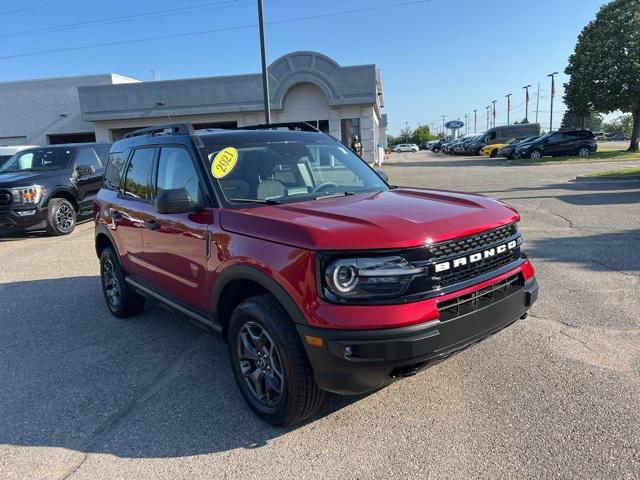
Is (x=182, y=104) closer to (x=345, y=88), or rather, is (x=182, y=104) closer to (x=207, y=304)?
(x=345, y=88)

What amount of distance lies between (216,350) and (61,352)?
58.1 inches

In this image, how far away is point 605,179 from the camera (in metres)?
15.8

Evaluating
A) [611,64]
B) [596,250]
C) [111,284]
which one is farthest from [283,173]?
[611,64]

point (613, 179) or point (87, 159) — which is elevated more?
point (87, 159)

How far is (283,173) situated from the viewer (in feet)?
13.0

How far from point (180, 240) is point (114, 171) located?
2097 mm

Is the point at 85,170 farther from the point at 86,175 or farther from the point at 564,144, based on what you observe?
the point at 564,144

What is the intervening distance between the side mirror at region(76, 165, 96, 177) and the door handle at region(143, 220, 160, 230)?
27.9 feet

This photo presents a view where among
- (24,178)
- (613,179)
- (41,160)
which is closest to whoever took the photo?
(24,178)

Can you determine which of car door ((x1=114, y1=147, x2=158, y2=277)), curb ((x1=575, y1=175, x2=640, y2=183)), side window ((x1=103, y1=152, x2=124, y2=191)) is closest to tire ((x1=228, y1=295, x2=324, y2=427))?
car door ((x1=114, y1=147, x2=158, y2=277))

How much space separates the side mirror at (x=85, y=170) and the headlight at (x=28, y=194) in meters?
1.16

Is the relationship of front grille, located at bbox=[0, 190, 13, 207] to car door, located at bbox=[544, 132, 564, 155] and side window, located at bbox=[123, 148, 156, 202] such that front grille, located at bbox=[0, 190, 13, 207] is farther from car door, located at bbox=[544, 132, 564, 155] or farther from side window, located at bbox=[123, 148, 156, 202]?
car door, located at bbox=[544, 132, 564, 155]

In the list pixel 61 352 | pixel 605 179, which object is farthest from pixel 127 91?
pixel 61 352

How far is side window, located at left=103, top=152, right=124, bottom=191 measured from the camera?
5.20 m
